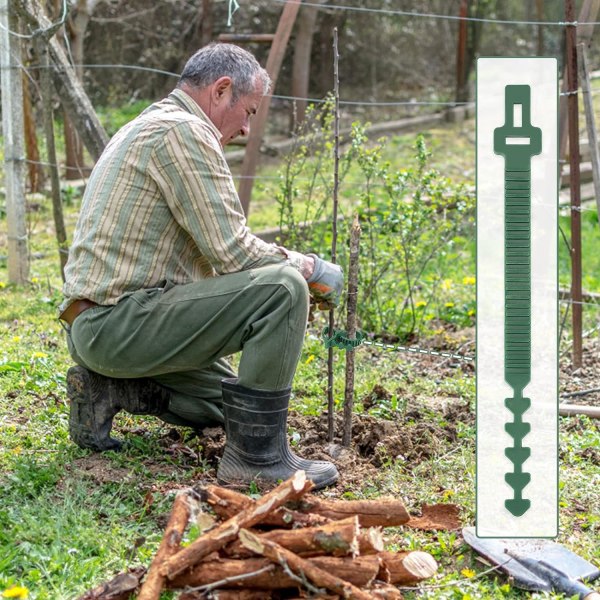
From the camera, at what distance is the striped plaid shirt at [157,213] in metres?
3.75

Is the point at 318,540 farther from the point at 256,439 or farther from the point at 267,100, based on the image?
the point at 267,100

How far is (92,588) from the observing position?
2.95 metres

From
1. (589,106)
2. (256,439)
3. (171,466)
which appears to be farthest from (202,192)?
(589,106)

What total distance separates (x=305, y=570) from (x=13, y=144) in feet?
15.4

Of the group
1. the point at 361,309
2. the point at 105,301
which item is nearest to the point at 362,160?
the point at 361,309

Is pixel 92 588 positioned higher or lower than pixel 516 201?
lower

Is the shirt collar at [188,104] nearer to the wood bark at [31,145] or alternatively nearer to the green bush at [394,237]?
the green bush at [394,237]

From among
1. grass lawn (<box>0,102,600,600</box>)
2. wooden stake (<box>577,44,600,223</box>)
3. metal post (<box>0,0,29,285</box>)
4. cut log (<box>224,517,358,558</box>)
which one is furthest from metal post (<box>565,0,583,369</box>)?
metal post (<box>0,0,29,285</box>)

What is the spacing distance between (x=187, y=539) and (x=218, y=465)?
0.80 metres

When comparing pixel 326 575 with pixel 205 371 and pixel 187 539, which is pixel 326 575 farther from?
pixel 205 371

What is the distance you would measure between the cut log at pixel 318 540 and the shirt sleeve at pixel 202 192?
1263 mm

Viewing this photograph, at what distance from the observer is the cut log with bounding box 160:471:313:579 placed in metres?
2.81

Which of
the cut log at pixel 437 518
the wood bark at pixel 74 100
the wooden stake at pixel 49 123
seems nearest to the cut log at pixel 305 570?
the cut log at pixel 437 518

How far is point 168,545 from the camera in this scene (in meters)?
2.92
